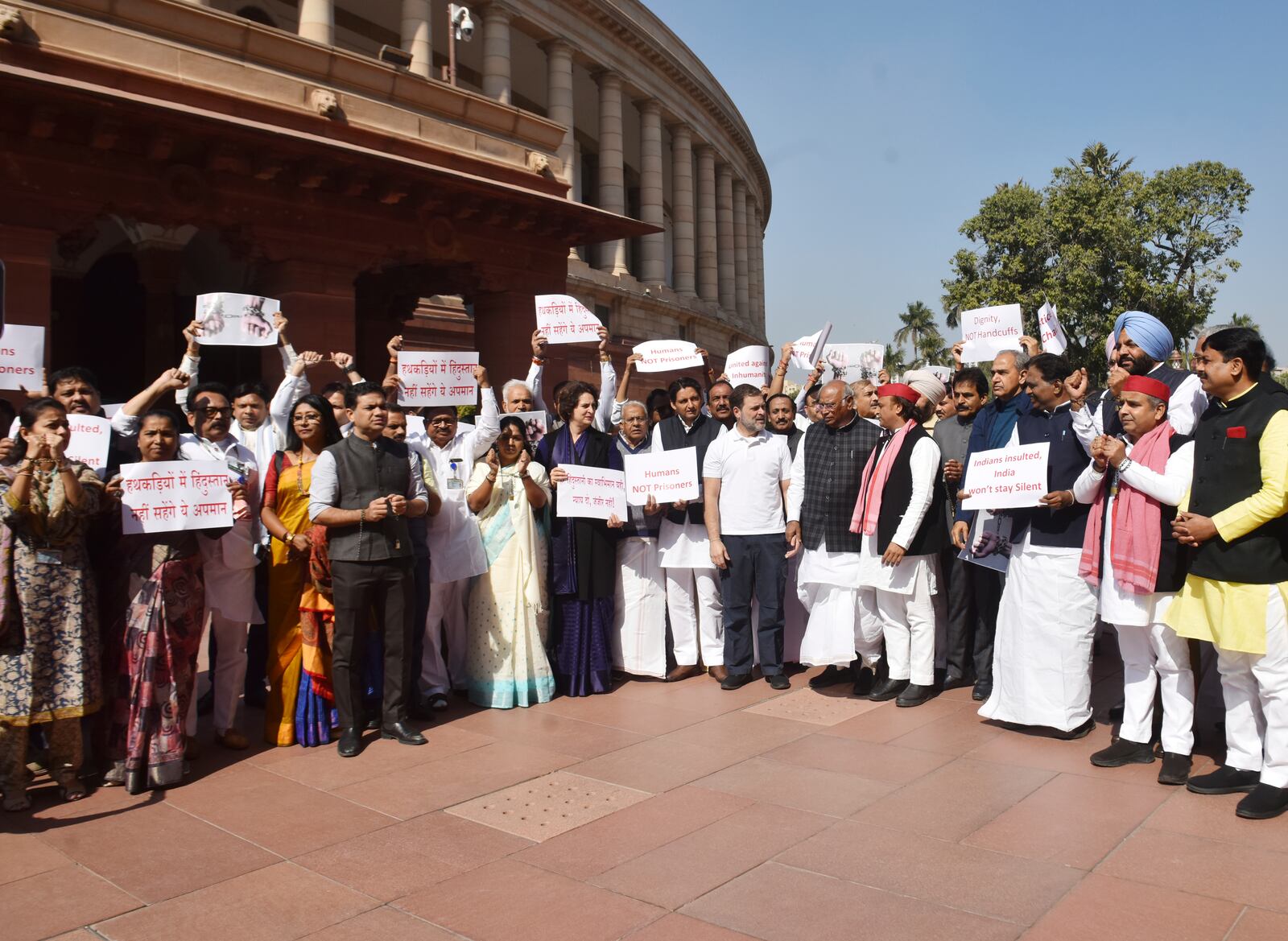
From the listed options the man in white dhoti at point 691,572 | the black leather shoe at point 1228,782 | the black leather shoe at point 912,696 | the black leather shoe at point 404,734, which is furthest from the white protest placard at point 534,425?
the black leather shoe at point 1228,782

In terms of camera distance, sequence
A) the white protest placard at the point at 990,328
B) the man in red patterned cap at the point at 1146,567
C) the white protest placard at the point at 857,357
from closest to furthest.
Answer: the man in red patterned cap at the point at 1146,567, the white protest placard at the point at 990,328, the white protest placard at the point at 857,357

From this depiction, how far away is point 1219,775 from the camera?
4773 millimetres

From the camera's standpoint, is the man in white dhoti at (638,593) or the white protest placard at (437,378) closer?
the man in white dhoti at (638,593)

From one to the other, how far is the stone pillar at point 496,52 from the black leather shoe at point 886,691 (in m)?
26.6

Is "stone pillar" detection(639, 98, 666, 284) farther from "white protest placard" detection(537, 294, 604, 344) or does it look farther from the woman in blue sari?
the woman in blue sari

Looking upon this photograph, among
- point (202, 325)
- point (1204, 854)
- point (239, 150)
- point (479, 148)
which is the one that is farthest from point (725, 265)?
point (1204, 854)

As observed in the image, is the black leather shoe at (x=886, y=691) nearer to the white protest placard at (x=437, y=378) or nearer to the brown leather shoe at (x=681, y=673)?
the brown leather shoe at (x=681, y=673)

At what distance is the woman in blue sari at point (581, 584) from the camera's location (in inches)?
279

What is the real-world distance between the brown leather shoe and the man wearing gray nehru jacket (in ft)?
7.46

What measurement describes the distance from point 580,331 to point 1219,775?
6.09 m

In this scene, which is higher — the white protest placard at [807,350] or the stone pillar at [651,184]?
the stone pillar at [651,184]

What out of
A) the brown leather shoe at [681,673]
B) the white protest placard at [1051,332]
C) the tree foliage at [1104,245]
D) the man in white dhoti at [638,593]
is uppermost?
the tree foliage at [1104,245]

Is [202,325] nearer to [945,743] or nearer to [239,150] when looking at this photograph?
[239,150]

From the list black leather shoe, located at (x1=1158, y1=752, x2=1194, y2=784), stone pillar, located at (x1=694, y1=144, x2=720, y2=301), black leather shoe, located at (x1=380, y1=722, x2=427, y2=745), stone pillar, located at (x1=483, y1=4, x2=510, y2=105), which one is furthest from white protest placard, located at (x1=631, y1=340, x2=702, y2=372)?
stone pillar, located at (x1=694, y1=144, x2=720, y2=301)
